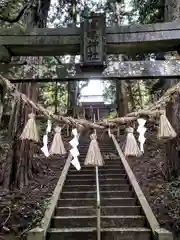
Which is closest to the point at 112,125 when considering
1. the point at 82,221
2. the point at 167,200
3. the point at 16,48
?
the point at 16,48

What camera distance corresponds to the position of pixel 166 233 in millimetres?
4777

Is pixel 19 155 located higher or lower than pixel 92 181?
higher

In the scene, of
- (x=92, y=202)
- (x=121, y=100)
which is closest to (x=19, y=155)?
(x=92, y=202)

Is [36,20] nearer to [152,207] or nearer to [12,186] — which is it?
[12,186]

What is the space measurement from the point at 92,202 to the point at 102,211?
51cm

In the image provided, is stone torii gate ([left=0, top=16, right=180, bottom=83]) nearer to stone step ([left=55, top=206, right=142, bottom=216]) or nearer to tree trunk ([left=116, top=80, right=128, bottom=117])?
stone step ([left=55, top=206, right=142, bottom=216])

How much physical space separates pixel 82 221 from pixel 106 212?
660 millimetres

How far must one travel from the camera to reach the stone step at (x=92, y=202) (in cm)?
671

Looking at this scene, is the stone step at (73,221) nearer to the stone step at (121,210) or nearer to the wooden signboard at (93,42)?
the stone step at (121,210)

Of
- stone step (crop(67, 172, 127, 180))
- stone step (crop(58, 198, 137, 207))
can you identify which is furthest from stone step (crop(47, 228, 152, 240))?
stone step (crop(67, 172, 127, 180))

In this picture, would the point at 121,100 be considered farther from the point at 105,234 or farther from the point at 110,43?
the point at 110,43

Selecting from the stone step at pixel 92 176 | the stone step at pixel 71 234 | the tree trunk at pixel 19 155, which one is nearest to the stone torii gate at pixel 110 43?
the stone step at pixel 71 234

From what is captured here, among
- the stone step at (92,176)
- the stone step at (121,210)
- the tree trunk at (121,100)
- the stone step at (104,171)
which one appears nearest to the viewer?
the stone step at (121,210)

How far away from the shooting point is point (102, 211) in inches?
248
